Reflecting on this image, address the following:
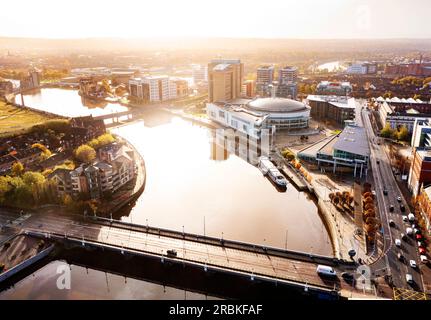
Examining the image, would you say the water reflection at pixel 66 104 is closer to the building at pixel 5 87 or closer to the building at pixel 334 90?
the building at pixel 5 87

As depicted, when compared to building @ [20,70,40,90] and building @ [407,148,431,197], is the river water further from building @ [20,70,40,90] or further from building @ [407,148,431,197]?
building @ [20,70,40,90]

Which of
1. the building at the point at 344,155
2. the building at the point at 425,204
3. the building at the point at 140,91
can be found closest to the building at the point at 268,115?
the building at the point at 344,155

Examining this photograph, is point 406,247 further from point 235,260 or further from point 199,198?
point 199,198

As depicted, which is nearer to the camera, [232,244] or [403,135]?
[232,244]

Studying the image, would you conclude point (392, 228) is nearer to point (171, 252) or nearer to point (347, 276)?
point (347, 276)

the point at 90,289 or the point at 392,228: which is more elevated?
the point at 392,228

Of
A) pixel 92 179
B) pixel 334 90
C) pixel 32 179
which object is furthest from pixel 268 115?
pixel 334 90

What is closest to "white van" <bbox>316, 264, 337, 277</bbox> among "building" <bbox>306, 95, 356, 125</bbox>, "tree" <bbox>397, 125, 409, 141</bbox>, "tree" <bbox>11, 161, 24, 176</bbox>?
"tree" <bbox>11, 161, 24, 176</bbox>

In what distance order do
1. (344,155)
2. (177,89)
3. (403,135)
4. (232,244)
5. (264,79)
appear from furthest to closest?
(264,79) < (177,89) < (403,135) < (344,155) < (232,244)
